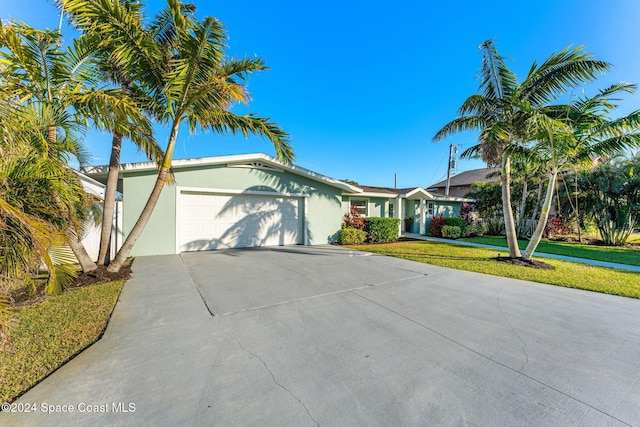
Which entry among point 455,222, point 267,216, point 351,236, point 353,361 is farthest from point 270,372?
point 455,222

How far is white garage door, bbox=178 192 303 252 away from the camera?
920cm

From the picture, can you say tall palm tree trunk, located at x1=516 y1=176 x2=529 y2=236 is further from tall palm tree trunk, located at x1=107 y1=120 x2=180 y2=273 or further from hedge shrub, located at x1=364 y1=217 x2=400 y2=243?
tall palm tree trunk, located at x1=107 y1=120 x2=180 y2=273

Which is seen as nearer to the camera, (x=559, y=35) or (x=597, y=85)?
(x=597, y=85)

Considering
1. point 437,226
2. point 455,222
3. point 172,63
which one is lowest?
point 437,226

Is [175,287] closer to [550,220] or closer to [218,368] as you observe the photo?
[218,368]

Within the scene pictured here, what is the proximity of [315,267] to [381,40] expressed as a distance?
10.3 meters

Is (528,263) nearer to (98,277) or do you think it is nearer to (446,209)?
(446,209)

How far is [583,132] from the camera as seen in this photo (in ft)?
22.2

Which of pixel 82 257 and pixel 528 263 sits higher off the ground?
pixel 82 257

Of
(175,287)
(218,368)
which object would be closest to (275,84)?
(175,287)

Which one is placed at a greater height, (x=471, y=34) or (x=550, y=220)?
(x=471, y=34)

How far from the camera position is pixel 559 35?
8.40 meters

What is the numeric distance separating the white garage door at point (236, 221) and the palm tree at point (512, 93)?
761 centimetres

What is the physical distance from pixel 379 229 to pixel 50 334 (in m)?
11.5
